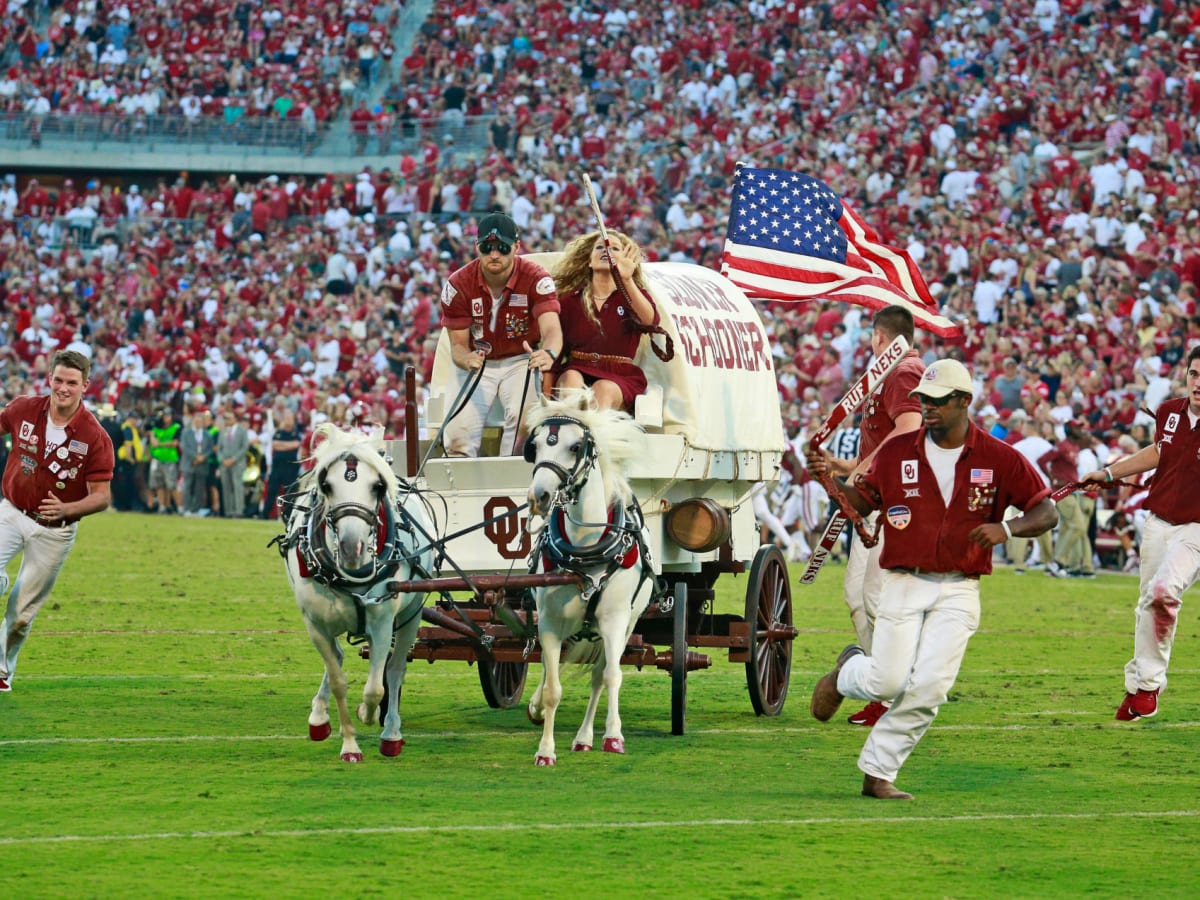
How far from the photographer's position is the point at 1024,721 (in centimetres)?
1185

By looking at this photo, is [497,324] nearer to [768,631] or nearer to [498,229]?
[498,229]

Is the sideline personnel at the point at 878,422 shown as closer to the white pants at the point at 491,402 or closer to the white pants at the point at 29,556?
the white pants at the point at 491,402

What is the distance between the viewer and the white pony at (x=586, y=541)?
981cm

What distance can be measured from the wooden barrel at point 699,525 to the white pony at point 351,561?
1.79m

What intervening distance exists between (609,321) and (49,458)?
3.61 m

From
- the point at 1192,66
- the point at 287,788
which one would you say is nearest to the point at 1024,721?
the point at 287,788

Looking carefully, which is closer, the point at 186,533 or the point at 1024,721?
the point at 1024,721

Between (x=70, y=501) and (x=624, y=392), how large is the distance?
3.62 m

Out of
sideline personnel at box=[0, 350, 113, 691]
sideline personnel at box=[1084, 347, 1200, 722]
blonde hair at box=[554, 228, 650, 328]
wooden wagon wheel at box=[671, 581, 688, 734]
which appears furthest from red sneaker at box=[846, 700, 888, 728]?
sideline personnel at box=[0, 350, 113, 691]

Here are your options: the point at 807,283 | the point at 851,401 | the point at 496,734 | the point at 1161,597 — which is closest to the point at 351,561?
the point at 496,734

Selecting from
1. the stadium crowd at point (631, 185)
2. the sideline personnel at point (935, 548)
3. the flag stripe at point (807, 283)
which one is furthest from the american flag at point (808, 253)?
the stadium crowd at point (631, 185)

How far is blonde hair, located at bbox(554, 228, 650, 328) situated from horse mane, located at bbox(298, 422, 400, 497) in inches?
76.8

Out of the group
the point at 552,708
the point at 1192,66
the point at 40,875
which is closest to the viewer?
the point at 40,875

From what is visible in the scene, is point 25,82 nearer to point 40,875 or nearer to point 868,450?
point 868,450
